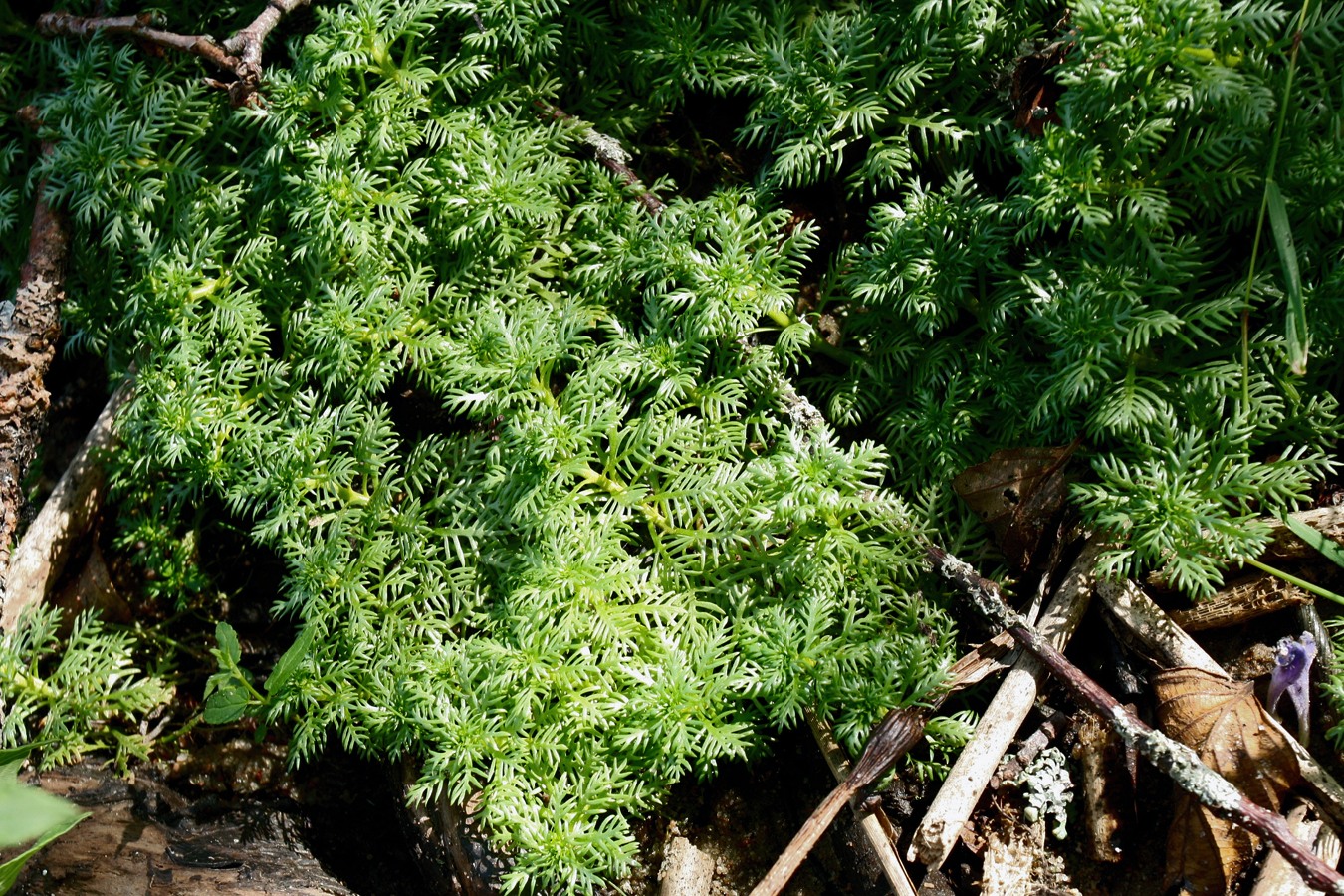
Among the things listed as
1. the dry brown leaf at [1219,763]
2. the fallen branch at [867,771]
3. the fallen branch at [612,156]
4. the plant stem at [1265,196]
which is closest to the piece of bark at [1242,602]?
the dry brown leaf at [1219,763]

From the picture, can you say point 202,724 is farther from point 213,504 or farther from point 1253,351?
point 1253,351

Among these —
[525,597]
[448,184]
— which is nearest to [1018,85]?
[448,184]

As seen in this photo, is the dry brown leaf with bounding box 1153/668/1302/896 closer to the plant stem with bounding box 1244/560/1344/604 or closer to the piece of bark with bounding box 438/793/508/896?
the plant stem with bounding box 1244/560/1344/604

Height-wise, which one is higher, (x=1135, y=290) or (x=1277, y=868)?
(x=1135, y=290)

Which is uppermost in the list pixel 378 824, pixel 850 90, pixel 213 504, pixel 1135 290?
pixel 850 90

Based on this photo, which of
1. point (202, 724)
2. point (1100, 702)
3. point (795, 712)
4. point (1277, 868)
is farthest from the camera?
point (202, 724)

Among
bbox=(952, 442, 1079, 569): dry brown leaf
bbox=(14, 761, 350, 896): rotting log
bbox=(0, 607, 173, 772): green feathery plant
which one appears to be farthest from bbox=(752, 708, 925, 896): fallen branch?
bbox=(0, 607, 173, 772): green feathery plant

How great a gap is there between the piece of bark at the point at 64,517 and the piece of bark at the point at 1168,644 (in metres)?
3.73

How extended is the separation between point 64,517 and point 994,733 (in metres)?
3.63

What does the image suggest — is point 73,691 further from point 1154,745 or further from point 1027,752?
Result: point 1154,745

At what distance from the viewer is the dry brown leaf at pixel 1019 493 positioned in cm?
317

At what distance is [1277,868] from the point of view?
8.65 feet

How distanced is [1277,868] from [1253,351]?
1.43m

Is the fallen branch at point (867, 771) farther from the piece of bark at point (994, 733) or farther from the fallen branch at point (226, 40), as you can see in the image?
the fallen branch at point (226, 40)
